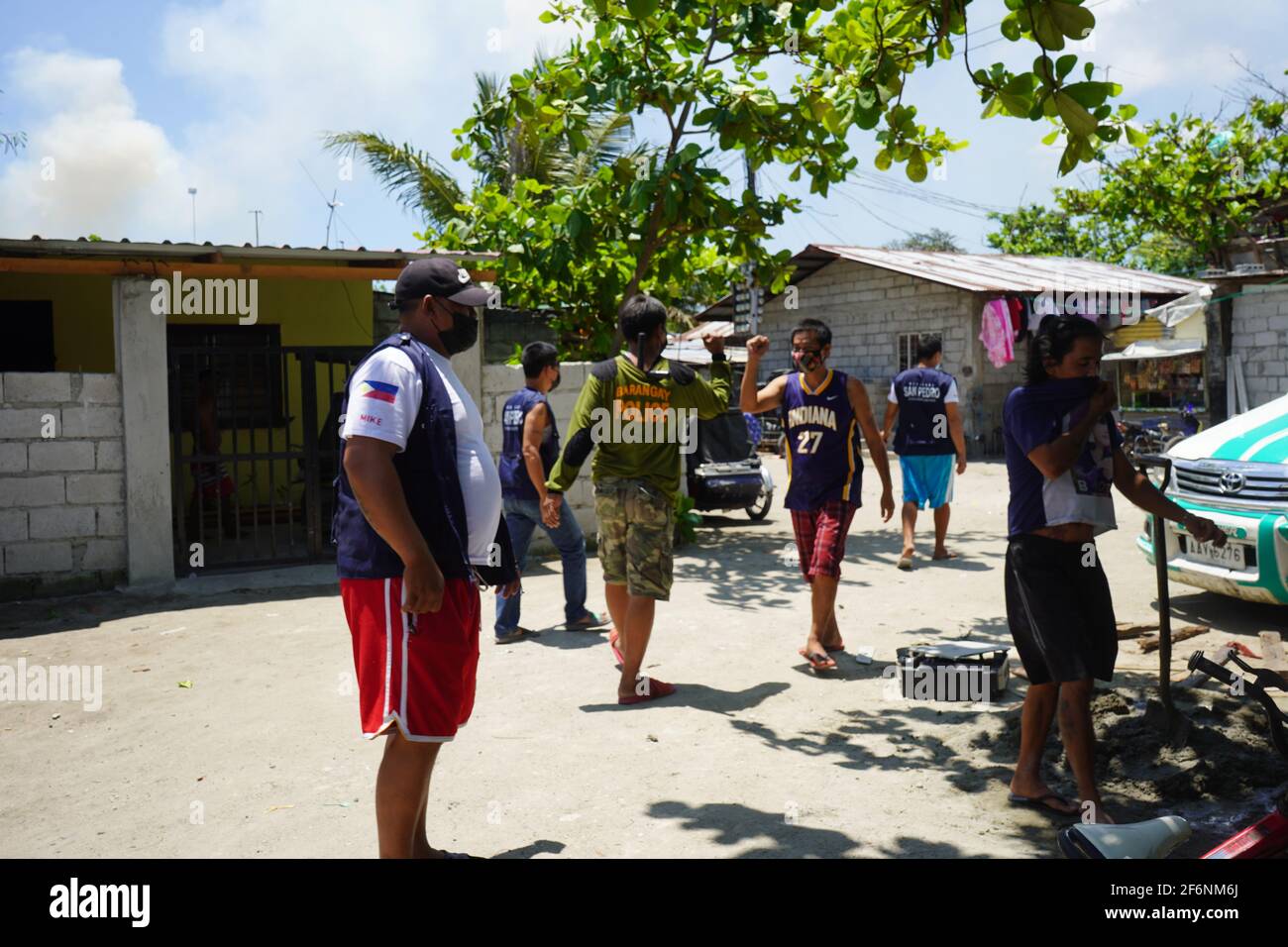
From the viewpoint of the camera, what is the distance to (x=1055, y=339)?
3939 millimetres

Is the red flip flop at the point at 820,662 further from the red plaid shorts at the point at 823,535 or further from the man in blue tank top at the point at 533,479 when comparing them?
the man in blue tank top at the point at 533,479

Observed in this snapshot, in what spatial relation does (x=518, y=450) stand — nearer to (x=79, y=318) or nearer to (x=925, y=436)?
(x=925, y=436)

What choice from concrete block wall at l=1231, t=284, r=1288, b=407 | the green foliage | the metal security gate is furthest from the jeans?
concrete block wall at l=1231, t=284, r=1288, b=407

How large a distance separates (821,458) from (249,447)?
8.64 meters

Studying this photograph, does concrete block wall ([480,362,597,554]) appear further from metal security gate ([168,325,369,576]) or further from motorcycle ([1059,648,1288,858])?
motorcycle ([1059,648,1288,858])

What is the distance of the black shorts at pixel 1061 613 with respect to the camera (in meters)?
3.82

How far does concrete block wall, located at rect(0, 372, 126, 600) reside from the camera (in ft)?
27.9

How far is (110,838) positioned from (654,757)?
2.13 m

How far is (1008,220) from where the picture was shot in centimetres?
3547

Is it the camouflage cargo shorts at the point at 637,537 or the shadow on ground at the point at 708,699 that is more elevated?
the camouflage cargo shorts at the point at 637,537

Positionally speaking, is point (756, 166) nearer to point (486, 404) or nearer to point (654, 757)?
point (486, 404)

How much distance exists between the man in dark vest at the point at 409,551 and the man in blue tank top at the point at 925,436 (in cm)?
652

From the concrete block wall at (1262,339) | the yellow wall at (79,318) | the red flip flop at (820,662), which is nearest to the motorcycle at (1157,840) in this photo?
the red flip flop at (820,662)
